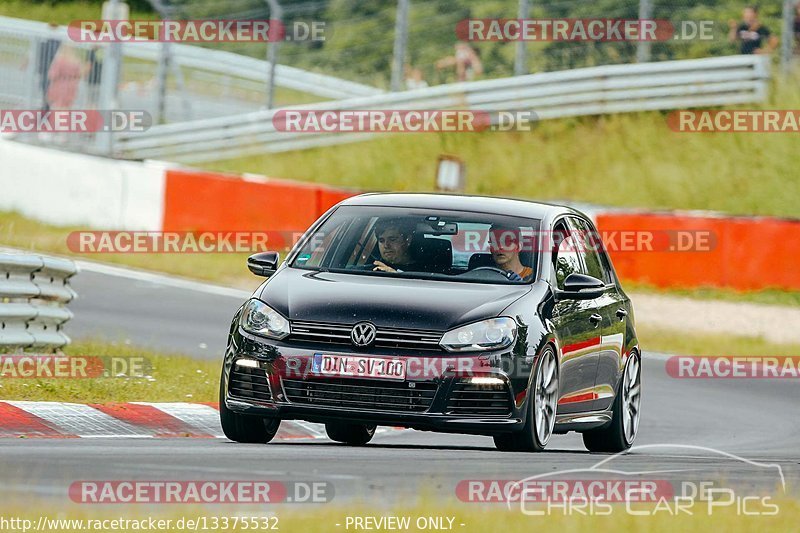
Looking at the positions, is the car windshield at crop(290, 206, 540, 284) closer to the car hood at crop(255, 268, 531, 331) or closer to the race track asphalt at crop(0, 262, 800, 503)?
the car hood at crop(255, 268, 531, 331)

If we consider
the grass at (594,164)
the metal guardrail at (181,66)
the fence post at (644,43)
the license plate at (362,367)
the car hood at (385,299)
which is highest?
the fence post at (644,43)

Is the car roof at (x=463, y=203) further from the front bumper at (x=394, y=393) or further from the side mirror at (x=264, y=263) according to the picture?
the front bumper at (x=394, y=393)

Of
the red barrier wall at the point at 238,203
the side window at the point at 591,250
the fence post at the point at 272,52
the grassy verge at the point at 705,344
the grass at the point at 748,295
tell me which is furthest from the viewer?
the fence post at the point at 272,52

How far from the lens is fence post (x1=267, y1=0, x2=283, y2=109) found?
2522cm

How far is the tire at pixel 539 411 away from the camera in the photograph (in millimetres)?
9195

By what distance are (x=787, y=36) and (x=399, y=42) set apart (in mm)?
5513

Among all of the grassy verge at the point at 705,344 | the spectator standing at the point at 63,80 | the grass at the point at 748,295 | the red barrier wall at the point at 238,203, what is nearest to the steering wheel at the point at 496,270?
the grassy verge at the point at 705,344

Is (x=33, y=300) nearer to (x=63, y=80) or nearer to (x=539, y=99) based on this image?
(x=63, y=80)

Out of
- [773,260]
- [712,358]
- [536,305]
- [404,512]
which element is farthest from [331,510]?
[773,260]

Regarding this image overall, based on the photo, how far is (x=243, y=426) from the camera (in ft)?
31.6

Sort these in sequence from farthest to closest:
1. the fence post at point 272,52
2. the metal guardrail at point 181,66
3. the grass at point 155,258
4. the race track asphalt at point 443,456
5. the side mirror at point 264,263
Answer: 1. the metal guardrail at point 181,66
2. the fence post at point 272,52
3. the grass at point 155,258
4. the side mirror at point 264,263
5. the race track asphalt at point 443,456

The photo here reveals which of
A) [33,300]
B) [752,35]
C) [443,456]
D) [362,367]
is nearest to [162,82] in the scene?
[752,35]

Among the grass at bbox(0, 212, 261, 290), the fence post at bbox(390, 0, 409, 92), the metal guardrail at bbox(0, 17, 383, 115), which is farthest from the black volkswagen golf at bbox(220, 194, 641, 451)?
the metal guardrail at bbox(0, 17, 383, 115)

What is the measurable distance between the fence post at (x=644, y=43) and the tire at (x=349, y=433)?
1422cm
